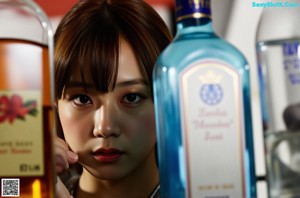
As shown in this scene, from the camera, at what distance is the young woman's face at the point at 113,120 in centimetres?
73

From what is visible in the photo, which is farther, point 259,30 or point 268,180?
point 259,30

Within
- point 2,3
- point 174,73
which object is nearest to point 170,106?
point 174,73

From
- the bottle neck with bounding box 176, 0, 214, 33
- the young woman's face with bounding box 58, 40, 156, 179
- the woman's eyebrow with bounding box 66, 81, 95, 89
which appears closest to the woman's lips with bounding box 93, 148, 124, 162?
the young woman's face with bounding box 58, 40, 156, 179

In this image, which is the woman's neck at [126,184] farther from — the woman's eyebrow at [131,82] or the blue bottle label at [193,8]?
the blue bottle label at [193,8]

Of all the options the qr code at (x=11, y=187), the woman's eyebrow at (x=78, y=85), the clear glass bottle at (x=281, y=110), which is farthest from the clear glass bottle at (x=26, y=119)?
the clear glass bottle at (x=281, y=110)

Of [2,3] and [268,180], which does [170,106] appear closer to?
[268,180]

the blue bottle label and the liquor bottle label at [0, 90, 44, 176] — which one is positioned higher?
the blue bottle label

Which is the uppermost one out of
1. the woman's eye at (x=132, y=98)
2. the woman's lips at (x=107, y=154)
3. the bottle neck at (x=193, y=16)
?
the bottle neck at (x=193, y=16)

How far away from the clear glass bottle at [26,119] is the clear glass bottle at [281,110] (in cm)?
29

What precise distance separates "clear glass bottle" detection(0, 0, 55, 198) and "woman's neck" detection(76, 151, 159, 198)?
0.21m

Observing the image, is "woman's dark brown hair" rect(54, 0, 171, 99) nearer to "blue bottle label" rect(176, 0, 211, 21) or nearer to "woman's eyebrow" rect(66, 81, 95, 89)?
"woman's eyebrow" rect(66, 81, 95, 89)

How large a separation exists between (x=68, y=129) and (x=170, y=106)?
222 millimetres

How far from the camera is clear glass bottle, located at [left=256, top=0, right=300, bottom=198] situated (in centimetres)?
61

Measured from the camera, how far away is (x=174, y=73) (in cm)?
61
